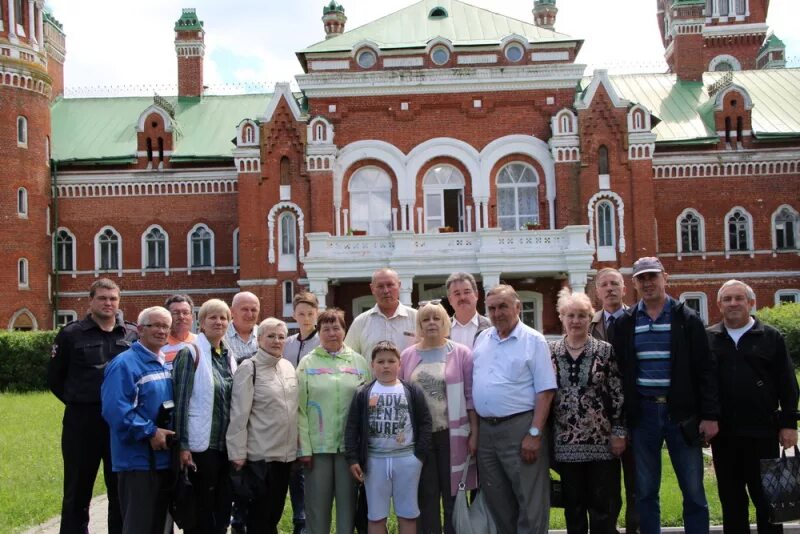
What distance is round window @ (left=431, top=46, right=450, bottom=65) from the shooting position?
93.7 ft

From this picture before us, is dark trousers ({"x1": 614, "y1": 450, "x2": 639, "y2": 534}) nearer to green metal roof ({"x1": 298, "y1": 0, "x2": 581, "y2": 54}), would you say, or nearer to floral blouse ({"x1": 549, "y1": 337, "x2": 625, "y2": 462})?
floral blouse ({"x1": 549, "y1": 337, "x2": 625, "y2": 462})

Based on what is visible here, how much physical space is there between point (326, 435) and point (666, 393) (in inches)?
118

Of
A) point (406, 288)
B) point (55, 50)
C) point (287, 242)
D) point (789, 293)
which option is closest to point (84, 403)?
point (406, 288)

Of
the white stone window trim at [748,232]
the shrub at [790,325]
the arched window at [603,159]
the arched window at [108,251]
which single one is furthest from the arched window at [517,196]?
the arched window at [108,251]

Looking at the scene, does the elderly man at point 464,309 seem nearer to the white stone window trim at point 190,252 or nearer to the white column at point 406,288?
the white column at point 406,288

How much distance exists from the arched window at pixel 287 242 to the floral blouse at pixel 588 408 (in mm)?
21706

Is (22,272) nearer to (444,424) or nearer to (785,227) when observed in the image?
(444,424)

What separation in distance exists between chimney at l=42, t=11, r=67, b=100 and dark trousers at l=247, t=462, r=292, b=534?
118ft

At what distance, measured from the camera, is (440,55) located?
93.8ft

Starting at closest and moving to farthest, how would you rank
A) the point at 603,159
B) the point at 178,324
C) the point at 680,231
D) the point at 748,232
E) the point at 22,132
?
the point at 178,324
the point at 603,159
the point at 22,132
the point at 748,232
the point at 680,231

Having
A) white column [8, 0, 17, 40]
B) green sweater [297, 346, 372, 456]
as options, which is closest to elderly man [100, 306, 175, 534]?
green sweater [297, 346, 372, 456]

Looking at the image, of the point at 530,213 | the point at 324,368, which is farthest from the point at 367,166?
the point at 324,368

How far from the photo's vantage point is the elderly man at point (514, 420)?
7.27 metres

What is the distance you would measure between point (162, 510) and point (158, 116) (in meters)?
27.2
